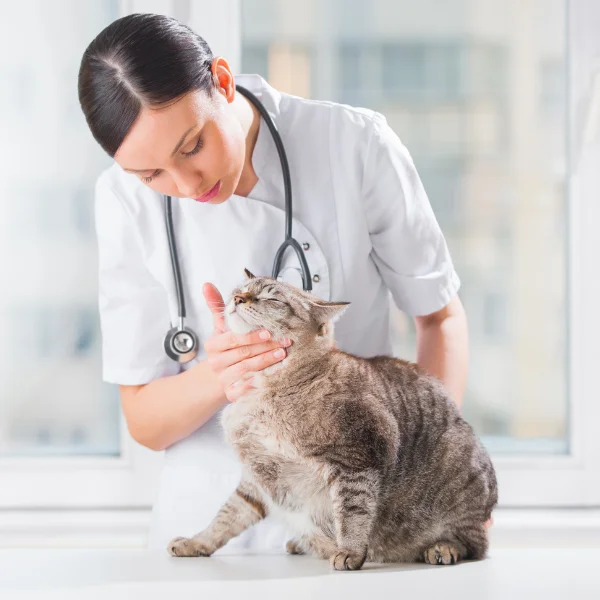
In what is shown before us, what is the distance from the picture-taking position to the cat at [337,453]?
0.94m

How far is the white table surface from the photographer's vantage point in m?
0.82

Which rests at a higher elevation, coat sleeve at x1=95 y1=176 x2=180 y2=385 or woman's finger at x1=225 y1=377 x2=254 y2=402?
coat sleeve at x1=95 y1=176 x2=180 y2=385

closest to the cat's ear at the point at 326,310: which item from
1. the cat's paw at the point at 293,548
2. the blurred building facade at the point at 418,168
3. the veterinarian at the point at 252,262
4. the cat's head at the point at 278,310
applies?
the cat's head at the point at 278,310

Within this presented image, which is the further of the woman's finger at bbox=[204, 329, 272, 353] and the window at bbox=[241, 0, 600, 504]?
the window at bbox=[241, 0, 600, 504]

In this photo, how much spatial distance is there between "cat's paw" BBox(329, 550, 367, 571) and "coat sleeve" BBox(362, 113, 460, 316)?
46cm

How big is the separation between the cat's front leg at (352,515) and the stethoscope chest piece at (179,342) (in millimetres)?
351

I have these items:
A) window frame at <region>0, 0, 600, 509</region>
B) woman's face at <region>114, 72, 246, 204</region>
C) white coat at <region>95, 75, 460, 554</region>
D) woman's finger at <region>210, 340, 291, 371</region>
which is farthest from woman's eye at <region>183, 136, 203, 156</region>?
window frame at <region>0, 0, 600, 509</region>

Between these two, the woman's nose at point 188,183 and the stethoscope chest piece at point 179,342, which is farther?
the stethoscope chest piece at point 179,342

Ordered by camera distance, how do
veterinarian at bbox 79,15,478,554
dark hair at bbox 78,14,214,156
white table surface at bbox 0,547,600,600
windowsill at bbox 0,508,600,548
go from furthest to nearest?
windowsill at bbox 0,508,600,548, veterinarian at bbox 79,15,478,554, dark hair at bbox 78,14,214,156, white table surface at bbox 0,547,600,600

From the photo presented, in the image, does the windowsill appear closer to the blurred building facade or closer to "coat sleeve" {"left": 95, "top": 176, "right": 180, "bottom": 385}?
the blurred building facade

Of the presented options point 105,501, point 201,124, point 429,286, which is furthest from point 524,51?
point 105,501

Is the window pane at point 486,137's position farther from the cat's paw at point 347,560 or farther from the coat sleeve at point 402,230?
the cat's paw at point 347,560

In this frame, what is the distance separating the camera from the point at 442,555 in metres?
0.96

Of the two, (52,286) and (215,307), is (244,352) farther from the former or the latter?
(52,286)
